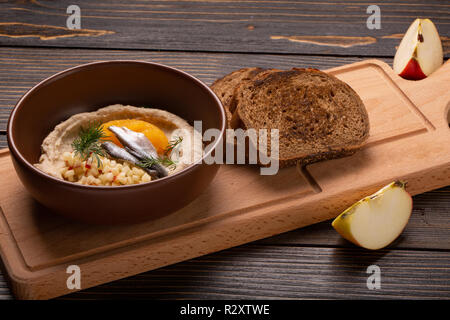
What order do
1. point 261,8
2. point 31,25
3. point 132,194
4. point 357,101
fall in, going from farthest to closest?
point 261,8 < point 31,25 < point 357,101 < point 132,194

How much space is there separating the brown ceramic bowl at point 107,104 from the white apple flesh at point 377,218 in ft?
1.53

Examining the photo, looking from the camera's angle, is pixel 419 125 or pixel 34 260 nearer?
pixel 34 260

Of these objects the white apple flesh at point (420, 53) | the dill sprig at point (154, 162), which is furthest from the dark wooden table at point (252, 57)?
the dill sprig at point (154, 162)

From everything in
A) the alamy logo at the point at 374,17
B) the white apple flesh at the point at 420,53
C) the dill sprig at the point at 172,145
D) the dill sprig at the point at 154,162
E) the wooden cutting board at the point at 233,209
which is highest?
the alamy logo at the point at 374,17

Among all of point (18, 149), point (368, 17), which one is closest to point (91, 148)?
point (18, 149)

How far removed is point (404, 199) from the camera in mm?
1938

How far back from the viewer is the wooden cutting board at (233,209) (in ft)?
5.70

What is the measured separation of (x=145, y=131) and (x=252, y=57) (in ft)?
3.42

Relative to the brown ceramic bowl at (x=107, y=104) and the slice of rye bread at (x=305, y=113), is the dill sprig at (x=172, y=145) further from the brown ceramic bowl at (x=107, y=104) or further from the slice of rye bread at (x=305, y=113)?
the slice of rye bread at (x=305, y=113)

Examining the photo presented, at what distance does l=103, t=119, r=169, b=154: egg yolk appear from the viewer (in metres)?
1.95

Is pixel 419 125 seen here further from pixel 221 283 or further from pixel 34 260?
pixel 34 260

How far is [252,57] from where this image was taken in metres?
2.83

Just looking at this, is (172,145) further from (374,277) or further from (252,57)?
(252,57)

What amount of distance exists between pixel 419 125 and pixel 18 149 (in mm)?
1484
